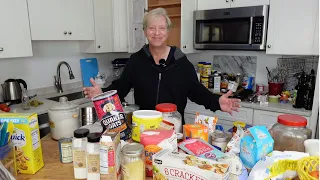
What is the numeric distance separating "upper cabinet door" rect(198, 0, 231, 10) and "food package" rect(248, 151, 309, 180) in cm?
210

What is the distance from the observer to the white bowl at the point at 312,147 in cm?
75

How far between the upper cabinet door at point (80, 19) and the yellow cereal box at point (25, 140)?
71.5 inches

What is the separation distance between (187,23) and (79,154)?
7.02 feet

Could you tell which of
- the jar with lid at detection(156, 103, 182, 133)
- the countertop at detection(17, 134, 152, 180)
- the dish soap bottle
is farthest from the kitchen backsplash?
the countertop at detection(17, 134, 152, 180)

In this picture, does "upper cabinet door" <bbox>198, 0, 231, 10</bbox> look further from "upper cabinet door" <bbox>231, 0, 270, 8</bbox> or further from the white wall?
the white wall

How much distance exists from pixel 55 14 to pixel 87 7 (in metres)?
0.43

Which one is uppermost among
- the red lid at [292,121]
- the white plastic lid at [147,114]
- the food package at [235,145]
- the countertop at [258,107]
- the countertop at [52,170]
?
the red lid at [292,121]

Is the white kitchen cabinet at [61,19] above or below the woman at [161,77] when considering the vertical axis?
above

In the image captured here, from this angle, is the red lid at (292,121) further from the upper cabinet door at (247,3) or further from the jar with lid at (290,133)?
the upper cabinet door at (247,3)

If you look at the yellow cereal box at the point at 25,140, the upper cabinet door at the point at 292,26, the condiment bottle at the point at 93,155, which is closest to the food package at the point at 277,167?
the condiment bottle at the point at 93,155

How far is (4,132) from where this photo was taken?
83 centimetres

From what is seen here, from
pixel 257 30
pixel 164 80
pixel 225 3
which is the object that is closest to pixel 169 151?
pixel 164 80

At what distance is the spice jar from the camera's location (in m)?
0.78

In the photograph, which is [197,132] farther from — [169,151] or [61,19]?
[61,19]
